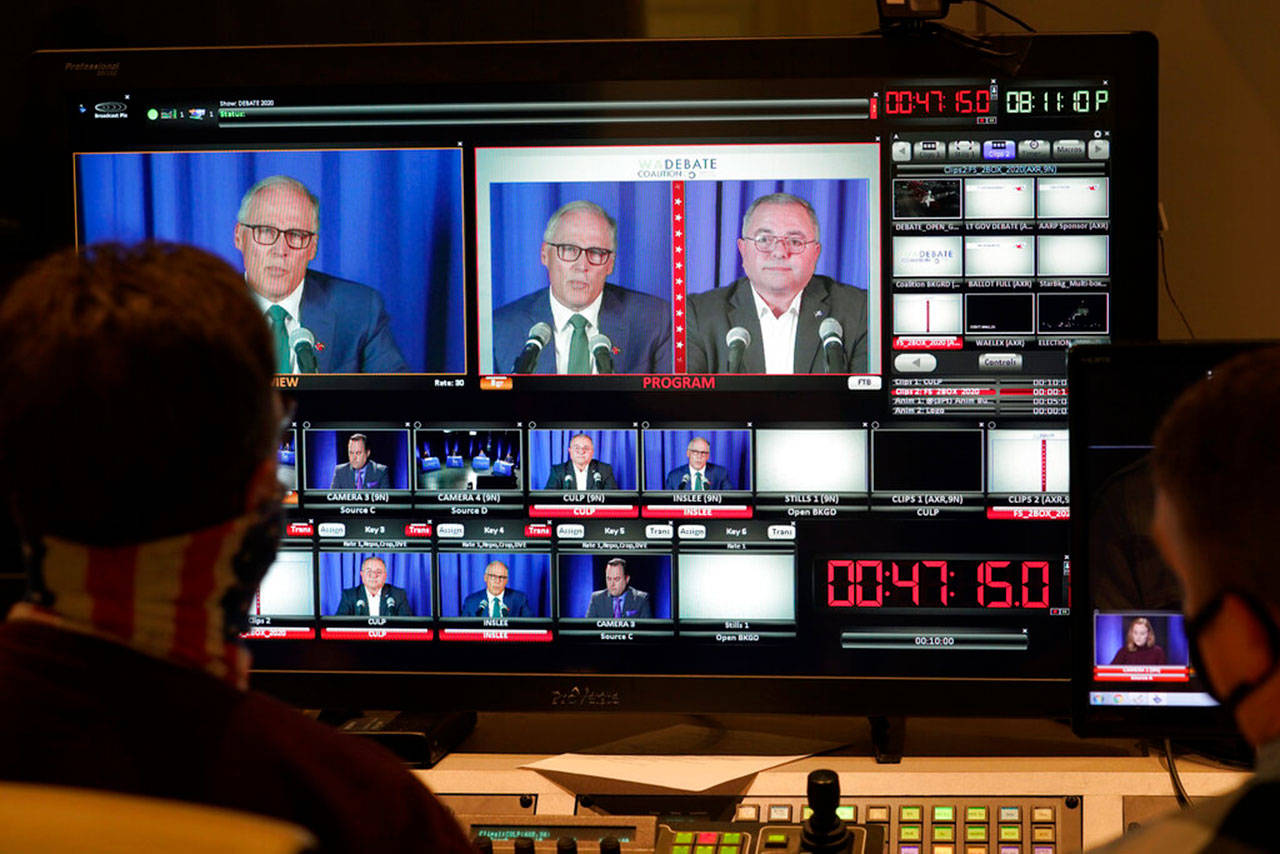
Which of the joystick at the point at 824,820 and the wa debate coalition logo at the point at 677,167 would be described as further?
the wa debate coalition logo at the point at 677,167

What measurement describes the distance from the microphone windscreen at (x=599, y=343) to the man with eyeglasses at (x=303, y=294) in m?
0.26

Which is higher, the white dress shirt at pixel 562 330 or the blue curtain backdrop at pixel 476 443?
the white dress shirt at pixel 562 330

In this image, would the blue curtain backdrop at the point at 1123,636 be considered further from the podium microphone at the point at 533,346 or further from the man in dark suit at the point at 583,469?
the podium microphone at the point at 533,346

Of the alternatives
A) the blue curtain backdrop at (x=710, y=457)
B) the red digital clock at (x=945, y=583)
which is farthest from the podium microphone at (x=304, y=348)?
the red digital clock at (x=945, y=583)

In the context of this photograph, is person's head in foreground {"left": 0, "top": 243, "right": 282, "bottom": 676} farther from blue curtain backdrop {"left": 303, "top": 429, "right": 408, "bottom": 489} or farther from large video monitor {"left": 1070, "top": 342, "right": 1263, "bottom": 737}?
large video monitor {"left": 1070, "top": 342, "right": 1263, "bottom": 737}

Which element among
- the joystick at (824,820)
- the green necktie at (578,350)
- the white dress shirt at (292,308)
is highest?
the white dress shirt at (292,308)

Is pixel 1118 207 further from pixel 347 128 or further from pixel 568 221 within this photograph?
pixel 347 128

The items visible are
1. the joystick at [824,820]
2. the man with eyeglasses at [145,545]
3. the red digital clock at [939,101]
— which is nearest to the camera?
the man with eyeglasses at [145,545]

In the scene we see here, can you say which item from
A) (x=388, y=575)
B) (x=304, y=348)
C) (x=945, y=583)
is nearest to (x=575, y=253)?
(x=304, y=348)

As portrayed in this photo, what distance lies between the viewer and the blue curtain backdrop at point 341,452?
1859 millimetres

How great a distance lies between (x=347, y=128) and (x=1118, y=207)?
3.39 ft

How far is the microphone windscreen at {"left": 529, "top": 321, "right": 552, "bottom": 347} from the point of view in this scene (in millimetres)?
1833

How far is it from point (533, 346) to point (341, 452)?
1.01 ft

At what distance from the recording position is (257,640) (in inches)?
74.7
